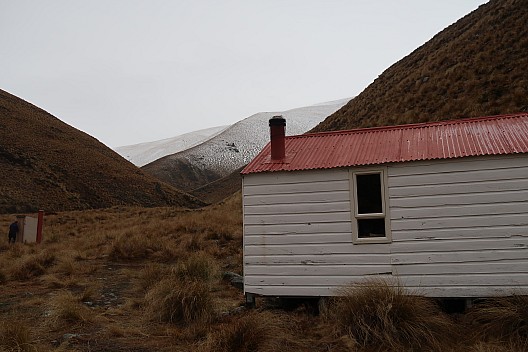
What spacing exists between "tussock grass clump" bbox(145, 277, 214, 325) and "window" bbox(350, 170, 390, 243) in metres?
2.86

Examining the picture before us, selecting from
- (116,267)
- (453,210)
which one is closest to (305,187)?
(453,210)

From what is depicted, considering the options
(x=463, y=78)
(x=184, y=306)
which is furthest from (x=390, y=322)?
(x=463, y=78)

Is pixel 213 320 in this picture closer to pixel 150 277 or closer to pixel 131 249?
pixel 150 277

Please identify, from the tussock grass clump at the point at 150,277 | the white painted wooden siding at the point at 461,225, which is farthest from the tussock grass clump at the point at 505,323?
the tussock grass clump at the point at 150,277

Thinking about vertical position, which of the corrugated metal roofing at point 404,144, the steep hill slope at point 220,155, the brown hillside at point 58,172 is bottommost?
the corrugated metal roofing at point 404,144

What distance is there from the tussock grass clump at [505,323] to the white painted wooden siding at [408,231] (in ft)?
2.22

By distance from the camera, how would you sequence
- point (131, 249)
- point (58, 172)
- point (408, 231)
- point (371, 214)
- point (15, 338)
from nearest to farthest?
point (15, 338) < point (408, 231) < point (371, 214) < point (131, 249) < point (58, 172)

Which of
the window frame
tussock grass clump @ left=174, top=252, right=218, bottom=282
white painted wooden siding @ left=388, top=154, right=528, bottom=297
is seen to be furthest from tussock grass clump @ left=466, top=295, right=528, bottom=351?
tussock grass clump @ left=174, top=252, right=218, bottom=282

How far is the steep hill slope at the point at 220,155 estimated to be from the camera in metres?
82.7

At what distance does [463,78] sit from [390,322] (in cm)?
2169

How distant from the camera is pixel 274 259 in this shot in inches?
351

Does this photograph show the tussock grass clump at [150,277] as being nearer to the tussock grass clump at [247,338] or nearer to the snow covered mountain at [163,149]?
the tussock grass clump at [247,338]

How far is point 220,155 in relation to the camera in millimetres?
92938

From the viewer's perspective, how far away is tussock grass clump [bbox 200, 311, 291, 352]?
20.3 ft
